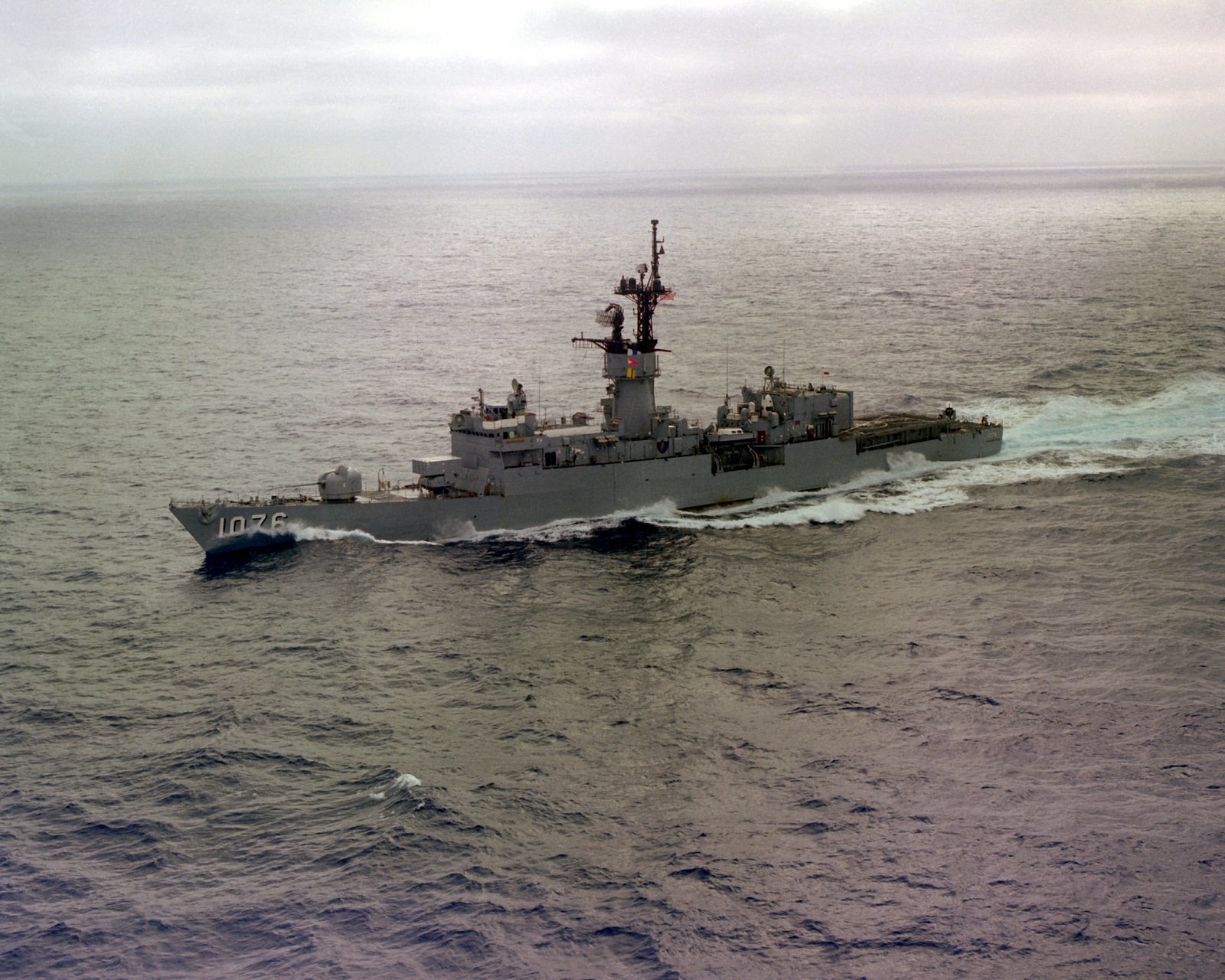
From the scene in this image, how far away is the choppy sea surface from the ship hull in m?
1.23

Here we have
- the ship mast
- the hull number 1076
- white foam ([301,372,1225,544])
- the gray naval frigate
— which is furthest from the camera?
the ship mast

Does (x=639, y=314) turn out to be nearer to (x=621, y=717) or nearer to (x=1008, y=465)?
(x=1008, y=465)

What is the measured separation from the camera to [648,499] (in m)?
58.2

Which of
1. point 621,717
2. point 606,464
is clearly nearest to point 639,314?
point 606,464

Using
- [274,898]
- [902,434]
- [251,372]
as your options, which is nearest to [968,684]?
[274,898]

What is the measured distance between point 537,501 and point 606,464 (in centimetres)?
386

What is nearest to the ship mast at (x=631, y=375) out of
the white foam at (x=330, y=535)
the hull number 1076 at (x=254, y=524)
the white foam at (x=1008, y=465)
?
the white foam at (x=1008, y=465)

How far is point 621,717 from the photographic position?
121 feet

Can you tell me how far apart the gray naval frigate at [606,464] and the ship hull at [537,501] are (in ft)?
0.17

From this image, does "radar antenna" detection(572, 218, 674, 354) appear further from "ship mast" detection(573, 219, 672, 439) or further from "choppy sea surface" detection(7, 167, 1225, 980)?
"choppy sea surface" detection(7, 167, 1225, 980)

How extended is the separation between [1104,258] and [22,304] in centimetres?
12803

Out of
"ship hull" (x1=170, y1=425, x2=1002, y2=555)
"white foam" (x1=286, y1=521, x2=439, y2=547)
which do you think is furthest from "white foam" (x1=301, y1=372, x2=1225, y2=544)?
"ship hull" (x1=170, y1=425, x2=1002, y2=555)

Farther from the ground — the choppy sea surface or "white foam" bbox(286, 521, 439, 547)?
"white foam" bbox(286, 521, 439, 547)

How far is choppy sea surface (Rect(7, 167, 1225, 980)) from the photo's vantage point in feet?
89.3
